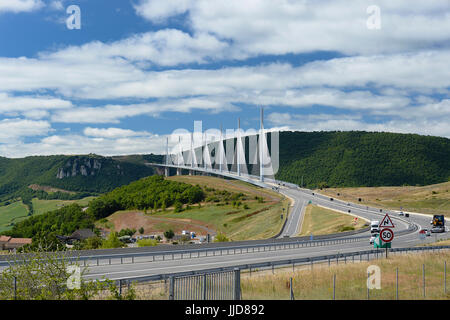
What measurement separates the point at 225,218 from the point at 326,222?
97.3 feet

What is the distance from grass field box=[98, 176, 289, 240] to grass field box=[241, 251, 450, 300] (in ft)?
160

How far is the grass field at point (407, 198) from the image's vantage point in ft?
368

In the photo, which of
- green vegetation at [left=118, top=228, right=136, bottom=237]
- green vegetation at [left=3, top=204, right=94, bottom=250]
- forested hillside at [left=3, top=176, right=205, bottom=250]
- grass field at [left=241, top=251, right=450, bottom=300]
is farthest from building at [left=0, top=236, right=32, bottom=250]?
grass field at [left=241, top=251, right=450, bottom=300]

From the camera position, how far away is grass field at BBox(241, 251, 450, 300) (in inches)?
776

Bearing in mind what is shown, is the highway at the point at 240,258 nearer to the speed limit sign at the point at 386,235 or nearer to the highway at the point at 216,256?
the highway at the point at 216,256

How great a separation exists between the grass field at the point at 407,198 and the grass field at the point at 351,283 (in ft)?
246

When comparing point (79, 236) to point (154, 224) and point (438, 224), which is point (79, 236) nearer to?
point (154, 224)

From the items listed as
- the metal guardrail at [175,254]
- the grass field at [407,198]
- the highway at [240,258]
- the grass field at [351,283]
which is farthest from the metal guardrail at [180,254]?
the grass field at [407,198]

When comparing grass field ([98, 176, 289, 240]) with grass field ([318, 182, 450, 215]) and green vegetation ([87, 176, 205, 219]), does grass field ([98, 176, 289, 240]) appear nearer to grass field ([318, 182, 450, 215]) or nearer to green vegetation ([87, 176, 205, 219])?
green vegetation ([87, 176, 205, 219])

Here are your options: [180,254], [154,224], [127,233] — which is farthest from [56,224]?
[180,254]
